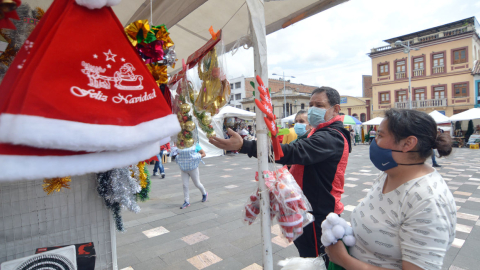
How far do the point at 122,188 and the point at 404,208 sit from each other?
171 centimetres

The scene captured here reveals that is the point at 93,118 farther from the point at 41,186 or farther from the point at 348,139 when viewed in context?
the point at 348,139

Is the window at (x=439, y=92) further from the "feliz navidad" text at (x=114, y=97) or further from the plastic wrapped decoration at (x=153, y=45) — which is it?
the "feliz navidad" text at (x=114, y=97)

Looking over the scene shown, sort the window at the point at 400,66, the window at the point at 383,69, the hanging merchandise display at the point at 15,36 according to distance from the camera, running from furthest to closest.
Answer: the window at the point at 383,69 → the window at the point at 400,66 → the hanging merchandise display at the point at 15,36

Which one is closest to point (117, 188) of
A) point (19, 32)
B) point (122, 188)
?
point (122, 188)

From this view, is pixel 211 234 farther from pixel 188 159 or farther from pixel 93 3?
pixel 93 3

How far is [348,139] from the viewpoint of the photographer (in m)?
2.15

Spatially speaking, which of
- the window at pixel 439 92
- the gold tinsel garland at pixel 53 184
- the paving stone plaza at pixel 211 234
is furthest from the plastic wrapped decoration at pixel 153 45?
the window at pixel 439 92

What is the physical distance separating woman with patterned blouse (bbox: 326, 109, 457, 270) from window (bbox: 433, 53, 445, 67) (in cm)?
3348

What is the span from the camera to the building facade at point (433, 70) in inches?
997

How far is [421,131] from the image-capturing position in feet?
4.36

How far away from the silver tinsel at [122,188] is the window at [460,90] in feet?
109

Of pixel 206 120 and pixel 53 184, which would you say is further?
pixel 206 120

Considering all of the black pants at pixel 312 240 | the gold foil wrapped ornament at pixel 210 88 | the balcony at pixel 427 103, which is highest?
the balcony at pixel 427 103

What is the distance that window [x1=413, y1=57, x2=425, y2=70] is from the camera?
1113 inches
